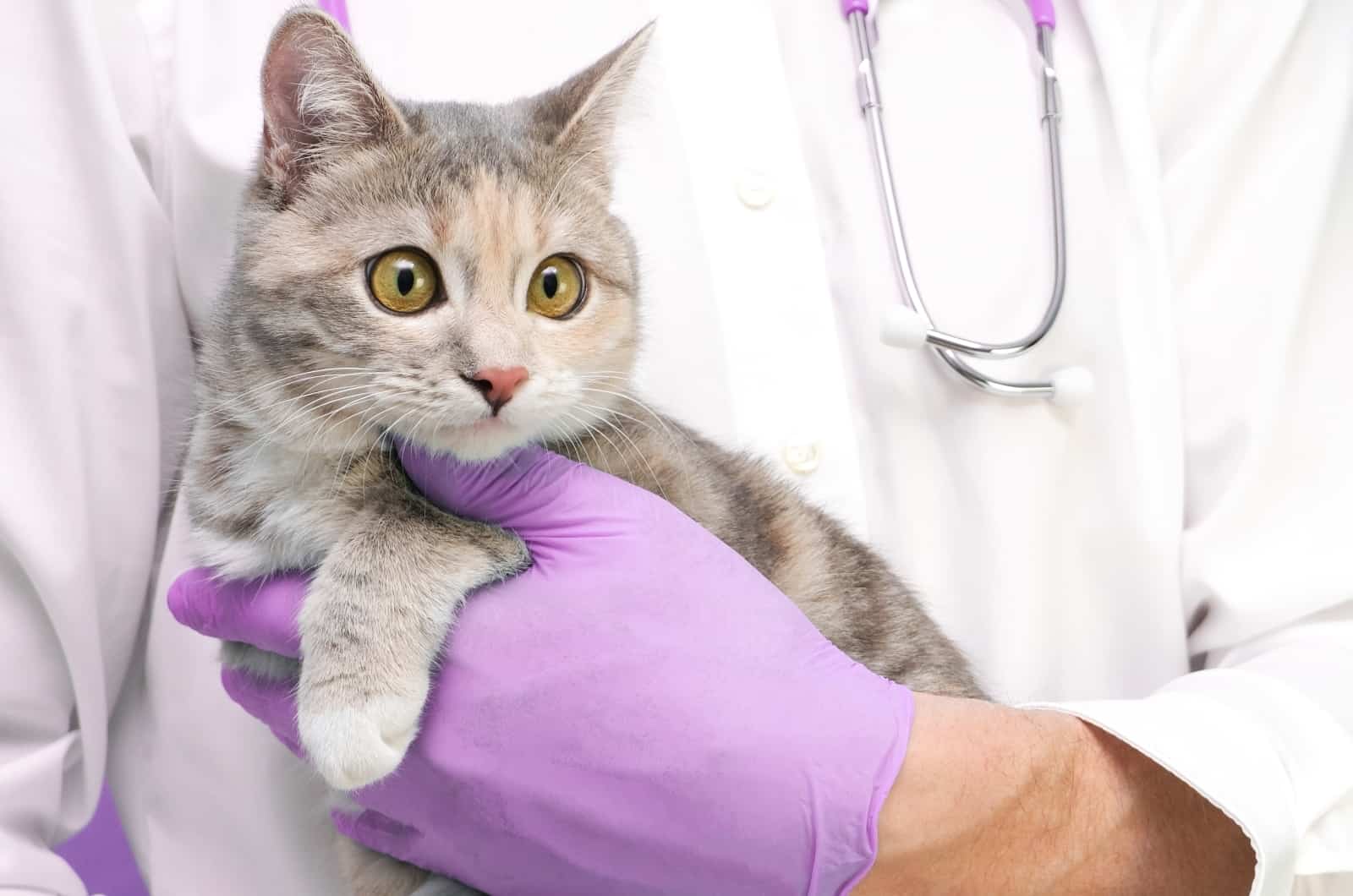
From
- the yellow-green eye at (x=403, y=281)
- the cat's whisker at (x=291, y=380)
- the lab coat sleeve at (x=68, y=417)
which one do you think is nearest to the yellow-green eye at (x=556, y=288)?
the yellow-green eye at (x=403, y=281)

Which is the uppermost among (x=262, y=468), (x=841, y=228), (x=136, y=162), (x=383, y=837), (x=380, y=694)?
(x=136, y=162)

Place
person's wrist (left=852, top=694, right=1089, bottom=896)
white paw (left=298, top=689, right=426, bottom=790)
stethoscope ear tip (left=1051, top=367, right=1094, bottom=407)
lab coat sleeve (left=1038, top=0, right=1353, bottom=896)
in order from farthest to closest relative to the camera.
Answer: stethoscope ear tip (left=1051, top=367, right=1094, bottom=407) < lab coat sleeve (left=1038, top=0, right=1353, bottom=896) < person's wrist (left=852, top=694, right=1089, bottom=896) < white paw (left=298, top=689, right=426, bottom=790)

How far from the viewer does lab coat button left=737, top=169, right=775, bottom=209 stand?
1.58 metres

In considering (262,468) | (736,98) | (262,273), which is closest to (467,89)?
(736,98)

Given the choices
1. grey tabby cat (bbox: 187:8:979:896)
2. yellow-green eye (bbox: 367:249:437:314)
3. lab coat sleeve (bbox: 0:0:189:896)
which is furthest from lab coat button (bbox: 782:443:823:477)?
lab coat sleeve (bbox: 0:0:189:896)

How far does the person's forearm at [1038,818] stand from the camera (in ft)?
4.02

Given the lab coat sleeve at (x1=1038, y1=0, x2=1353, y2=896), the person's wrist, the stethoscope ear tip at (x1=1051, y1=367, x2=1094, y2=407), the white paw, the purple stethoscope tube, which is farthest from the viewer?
the purple stethoscope tube

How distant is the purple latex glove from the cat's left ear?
17.7 inches

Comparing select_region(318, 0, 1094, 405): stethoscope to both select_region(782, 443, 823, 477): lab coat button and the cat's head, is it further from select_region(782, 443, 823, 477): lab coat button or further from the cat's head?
the cat's head

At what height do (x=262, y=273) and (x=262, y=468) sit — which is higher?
(x=262, y=273)

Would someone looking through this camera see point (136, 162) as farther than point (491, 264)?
Yes

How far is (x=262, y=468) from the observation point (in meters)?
1.26

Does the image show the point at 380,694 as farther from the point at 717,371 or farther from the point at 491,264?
the point at 717,371

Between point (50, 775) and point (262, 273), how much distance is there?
766 mm
